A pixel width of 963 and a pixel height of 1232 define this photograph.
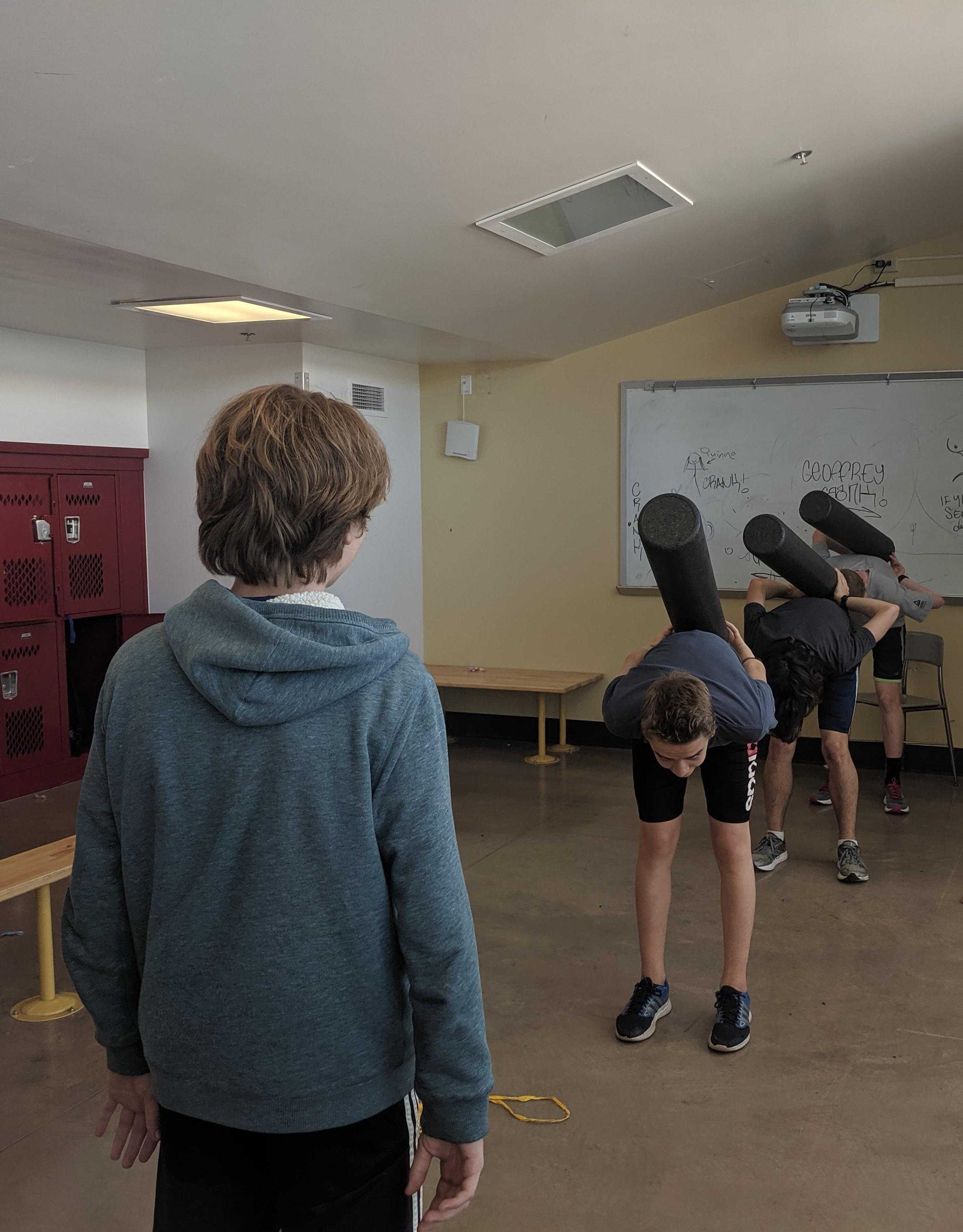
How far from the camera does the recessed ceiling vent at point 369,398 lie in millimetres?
6160

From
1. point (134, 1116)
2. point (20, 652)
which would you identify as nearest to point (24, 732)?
point (20, 652)

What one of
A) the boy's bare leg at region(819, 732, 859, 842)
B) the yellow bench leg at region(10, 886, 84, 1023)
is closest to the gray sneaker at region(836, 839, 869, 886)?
the boy's bare leg at region(819, 732, 859, 842)

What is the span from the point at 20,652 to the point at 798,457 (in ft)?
14.1

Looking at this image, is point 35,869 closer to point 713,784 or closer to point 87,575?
point 713,784

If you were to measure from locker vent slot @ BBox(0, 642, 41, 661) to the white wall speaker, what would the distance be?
2727mm

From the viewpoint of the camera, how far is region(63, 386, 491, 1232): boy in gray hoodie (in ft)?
3.36

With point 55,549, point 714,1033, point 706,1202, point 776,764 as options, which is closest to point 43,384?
point 55,549

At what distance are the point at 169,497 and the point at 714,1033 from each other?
4.44 meters

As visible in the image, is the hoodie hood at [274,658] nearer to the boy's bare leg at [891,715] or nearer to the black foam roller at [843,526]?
the black foam roller at [843,526]

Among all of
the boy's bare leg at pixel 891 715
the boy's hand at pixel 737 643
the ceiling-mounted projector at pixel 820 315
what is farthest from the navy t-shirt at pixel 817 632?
the ceiling-mounted projector at pixel 820 315

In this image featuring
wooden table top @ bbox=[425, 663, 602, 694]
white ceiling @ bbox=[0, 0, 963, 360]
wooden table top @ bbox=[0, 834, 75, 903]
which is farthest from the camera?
wooden table top @ bbox=[425, 663, 602, 694]

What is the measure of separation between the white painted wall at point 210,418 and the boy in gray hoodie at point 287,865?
438cm

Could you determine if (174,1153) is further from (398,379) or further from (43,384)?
(398,379)

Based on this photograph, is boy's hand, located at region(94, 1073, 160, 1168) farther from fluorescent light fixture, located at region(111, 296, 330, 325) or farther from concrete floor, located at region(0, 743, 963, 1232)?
fluorescent light fixture, located at region(111, 296, 330, 325)
